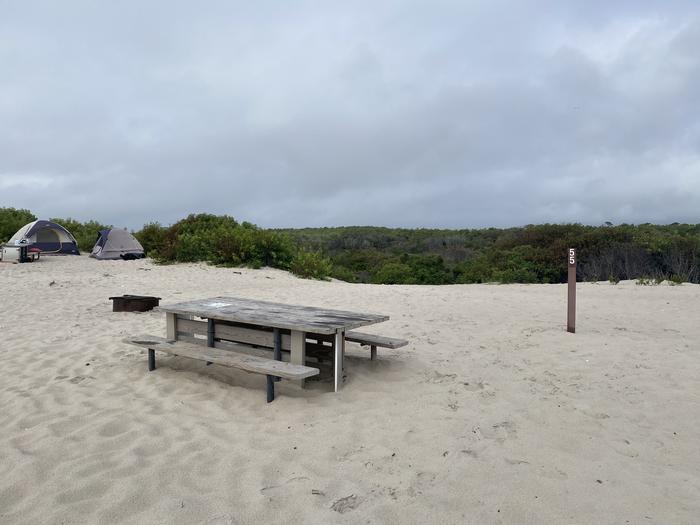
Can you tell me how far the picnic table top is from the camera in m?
4.34

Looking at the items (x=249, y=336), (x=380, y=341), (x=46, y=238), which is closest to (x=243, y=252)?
(x=46, y=238)

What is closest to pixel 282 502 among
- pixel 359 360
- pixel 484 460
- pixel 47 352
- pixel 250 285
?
pixel 484 460

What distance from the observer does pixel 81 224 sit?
26.0 metres

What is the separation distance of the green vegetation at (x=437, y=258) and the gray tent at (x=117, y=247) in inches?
28.0

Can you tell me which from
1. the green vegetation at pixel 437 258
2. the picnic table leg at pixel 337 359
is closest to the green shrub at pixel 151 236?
the green vegetation at pixel 437 258

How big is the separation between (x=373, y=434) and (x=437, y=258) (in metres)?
19.7

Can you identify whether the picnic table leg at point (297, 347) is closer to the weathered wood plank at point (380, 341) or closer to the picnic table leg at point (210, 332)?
the weathered wood plank at point (380, 341)

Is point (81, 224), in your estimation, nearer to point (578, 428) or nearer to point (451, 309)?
point (451, 309)

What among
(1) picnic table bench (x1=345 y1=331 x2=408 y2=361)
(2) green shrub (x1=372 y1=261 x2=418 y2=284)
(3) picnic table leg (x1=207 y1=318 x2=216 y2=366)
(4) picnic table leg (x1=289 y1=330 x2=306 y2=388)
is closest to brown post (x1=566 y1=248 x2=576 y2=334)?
(1) picnic table bench (x1=345 y1=331 x2=408 y2=361)

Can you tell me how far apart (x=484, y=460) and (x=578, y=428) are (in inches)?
39.6

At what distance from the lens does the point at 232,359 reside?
446cm

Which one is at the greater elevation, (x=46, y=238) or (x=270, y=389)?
(x=46, y=238)

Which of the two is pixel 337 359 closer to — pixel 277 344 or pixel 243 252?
pixel 277 344

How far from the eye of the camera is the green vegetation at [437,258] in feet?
55.3
